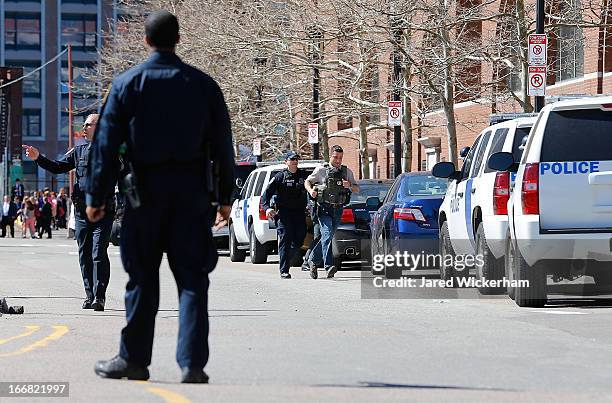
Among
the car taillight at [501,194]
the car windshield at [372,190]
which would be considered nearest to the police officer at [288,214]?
the car windshield at [372,190]

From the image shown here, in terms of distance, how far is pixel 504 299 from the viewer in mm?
16859

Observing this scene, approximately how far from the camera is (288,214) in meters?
22.4

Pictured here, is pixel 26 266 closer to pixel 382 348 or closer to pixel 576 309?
pixel 576 309

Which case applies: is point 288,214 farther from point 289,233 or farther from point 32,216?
point 32,216

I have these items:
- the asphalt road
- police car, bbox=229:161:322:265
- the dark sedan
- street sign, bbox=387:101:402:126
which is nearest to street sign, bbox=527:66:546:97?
the dark sedan

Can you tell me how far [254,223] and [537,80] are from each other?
622 cm

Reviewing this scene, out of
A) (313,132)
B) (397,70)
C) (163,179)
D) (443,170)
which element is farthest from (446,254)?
(313,132)

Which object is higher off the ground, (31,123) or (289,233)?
(31,123)

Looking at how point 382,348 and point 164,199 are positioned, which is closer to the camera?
point 164,199

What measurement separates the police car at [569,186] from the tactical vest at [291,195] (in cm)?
796

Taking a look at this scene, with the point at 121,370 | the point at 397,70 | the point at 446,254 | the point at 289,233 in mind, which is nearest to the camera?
the point at 121,370

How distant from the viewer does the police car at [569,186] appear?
47.7ft

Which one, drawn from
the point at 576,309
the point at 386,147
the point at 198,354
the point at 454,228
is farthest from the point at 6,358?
the point at 386,147

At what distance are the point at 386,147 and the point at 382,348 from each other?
46.4 meters
